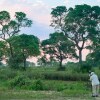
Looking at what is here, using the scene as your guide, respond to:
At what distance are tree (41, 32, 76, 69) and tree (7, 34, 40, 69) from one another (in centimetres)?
617

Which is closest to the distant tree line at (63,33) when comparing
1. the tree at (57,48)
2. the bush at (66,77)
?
the tree at (57,48)

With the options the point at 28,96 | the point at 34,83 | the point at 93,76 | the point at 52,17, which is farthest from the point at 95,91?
the point at 52,17

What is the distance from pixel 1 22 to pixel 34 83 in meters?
50.2

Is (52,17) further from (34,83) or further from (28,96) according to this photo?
(28,96)

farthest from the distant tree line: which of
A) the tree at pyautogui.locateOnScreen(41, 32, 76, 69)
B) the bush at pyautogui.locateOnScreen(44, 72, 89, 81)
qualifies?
the bush at pyautogui.locateOnScreen(44, 72, 89, 81)

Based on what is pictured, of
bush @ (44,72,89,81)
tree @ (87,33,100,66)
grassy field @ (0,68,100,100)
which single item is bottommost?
grassy field @ (0,68,100,100)

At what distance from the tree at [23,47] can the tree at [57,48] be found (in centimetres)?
617

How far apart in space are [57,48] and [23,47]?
538 inches

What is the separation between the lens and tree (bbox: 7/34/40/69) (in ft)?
252

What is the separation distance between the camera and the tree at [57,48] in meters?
86.6

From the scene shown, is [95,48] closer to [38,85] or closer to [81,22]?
[81,22]

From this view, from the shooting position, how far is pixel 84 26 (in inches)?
3238

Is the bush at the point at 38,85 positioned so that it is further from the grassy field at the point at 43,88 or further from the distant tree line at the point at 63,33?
the distant tree line at the point at 63,33

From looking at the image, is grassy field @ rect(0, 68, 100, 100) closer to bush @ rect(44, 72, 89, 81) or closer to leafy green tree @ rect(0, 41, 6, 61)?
bush @ rect(44, 72, 89, 81)
